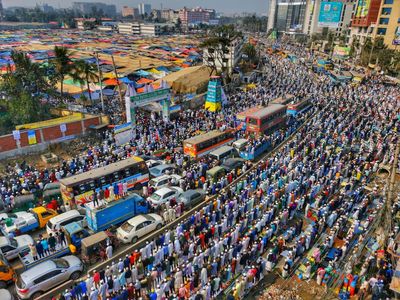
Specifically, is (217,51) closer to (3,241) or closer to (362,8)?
(3,241)

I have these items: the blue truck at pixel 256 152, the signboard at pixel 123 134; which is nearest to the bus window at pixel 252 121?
the blue truck at pixel 256 152

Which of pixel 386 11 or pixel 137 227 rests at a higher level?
pixel 386 11

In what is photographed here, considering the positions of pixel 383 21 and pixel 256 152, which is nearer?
pixel 256 152

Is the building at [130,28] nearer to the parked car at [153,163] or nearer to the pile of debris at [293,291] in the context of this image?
the parked car at [153,163]

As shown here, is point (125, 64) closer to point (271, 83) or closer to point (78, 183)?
point (271, 83)

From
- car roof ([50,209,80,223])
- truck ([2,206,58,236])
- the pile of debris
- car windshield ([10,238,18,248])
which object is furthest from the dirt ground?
truck ([2,206,58,236])

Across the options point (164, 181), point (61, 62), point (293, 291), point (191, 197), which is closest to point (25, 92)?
point (61, 62)

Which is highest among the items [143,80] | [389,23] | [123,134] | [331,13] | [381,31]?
[331,13]

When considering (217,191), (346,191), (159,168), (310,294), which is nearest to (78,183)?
(159,168)
